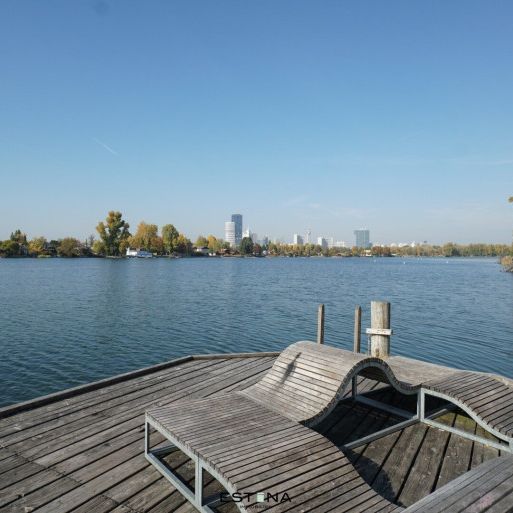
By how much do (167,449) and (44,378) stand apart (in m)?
11.6

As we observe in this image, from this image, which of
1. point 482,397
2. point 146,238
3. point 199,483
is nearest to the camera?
point 199,483

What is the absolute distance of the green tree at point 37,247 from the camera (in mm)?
134625

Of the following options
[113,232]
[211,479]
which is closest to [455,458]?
[211,479]

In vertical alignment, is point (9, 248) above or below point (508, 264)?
above

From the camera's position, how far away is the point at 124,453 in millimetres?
5703

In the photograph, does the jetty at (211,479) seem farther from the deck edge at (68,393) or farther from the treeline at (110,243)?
the treeline at (110,243)

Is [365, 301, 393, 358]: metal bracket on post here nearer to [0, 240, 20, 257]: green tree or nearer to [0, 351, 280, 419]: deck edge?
[0, 351, 280, 419]: deck edge

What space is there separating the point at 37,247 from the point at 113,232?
31.5 metres

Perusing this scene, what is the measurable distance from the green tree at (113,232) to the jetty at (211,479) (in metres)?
122

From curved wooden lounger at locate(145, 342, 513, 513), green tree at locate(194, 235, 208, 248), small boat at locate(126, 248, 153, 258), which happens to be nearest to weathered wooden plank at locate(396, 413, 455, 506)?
curved wooden lounger at locate(145, 342, 513, 513)

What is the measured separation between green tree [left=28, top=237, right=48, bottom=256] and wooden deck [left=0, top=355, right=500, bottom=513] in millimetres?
144348

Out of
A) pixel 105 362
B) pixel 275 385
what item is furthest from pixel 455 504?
pixel 105 362

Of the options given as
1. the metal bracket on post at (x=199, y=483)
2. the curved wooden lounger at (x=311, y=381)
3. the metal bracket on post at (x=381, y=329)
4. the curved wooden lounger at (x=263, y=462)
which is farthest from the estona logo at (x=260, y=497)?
the metal bracket on post at (x=381, y=329)

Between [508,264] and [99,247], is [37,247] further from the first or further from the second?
[508,264]
